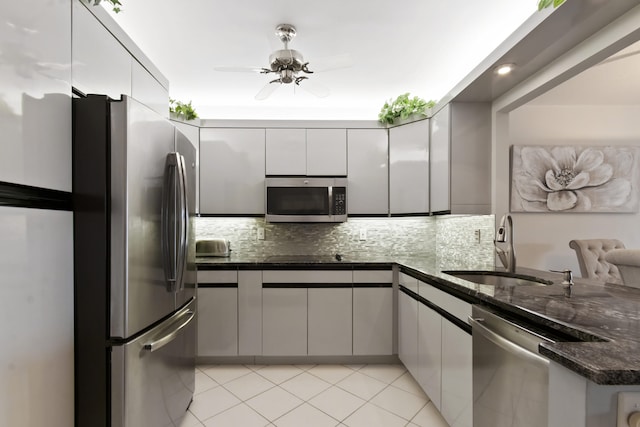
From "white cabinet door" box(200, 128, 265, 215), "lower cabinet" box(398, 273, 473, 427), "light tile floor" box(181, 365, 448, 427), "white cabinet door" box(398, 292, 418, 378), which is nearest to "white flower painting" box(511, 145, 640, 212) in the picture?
"white cabinet door" box(398, 292, 418, 378)

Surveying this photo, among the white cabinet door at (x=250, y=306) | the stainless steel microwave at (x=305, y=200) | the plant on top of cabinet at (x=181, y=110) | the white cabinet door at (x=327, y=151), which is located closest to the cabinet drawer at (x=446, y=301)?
the stainless steel microwave at (x=305, y=200)

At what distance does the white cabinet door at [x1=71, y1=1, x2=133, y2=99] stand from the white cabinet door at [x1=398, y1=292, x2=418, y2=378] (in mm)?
2383

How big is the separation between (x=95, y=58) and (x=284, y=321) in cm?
225

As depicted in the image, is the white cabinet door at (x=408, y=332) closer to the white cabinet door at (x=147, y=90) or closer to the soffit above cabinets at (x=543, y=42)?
the soffit above cabinets at (x=543, y=42)

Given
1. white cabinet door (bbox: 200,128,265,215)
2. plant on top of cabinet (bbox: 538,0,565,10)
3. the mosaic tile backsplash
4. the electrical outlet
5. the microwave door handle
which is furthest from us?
the mosaic tile backsplash

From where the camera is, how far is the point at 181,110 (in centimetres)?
305

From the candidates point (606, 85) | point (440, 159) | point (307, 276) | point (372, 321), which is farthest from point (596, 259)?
point (307, 276)

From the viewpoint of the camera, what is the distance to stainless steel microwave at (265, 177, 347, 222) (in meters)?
3.10

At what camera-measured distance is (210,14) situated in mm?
1984

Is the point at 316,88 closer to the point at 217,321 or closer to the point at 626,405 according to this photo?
the point at 217,321

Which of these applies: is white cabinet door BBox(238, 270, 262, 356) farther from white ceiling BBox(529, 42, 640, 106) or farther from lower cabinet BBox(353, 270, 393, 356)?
white ceiling BBox(529, 42, 640, 106)

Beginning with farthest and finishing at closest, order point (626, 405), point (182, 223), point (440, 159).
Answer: point (440, 159) < point (182, 223) < point (626, 405)

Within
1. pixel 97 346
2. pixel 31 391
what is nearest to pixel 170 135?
pixel 97 346

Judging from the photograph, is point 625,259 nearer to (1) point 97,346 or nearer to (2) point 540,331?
(2) point 540,331
